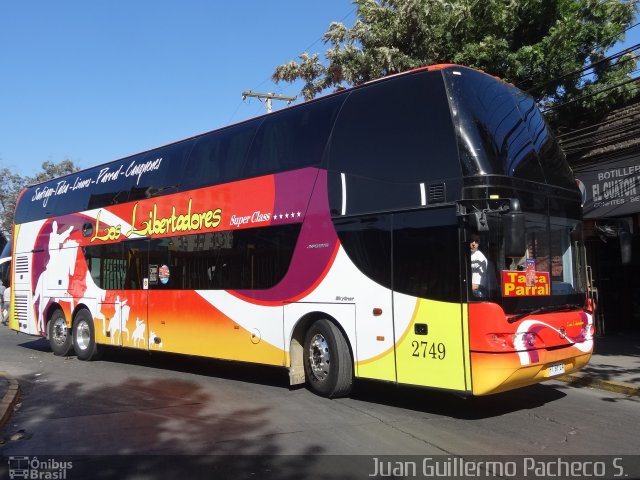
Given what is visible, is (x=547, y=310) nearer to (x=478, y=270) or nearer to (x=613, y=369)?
(x=478, y=270)

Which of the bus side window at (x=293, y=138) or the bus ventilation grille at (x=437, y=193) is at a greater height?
the bus side window at (x=293, y=138)

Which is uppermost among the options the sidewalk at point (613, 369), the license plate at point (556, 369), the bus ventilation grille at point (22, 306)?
the bus ventilation grille at point (22, 306)

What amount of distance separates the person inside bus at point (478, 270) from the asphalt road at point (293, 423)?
155cm

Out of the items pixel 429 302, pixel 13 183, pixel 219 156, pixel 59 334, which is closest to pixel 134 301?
pixel 59 334

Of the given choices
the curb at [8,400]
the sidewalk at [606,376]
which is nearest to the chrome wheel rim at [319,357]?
the sidewalk at [606,376]

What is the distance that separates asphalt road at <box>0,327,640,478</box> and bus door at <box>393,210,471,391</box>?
0.63 m

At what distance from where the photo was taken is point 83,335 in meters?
12.7

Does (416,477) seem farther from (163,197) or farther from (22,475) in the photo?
(163,197)

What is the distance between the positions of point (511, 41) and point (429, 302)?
9.69 m

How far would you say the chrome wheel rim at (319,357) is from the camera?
7.88m

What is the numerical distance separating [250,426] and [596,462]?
3.60 metres

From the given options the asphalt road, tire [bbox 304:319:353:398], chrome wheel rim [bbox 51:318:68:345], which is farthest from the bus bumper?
chrome wheel rim [bbox 51:318:68:345]

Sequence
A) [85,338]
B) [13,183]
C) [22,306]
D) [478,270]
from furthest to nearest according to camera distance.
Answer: [13,183] < [22,306] < [85,338] < [478,270]

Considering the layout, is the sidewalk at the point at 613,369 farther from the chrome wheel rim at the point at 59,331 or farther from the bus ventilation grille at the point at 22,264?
the bus ventilation grille at the point at 22,264
